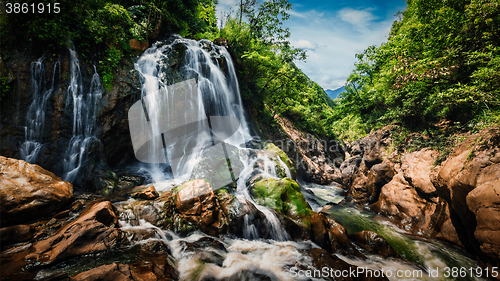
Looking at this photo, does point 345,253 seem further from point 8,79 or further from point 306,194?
point 8,79

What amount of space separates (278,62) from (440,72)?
35.1 ft

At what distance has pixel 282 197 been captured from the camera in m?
7.79

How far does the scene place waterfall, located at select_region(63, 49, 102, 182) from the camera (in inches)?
297

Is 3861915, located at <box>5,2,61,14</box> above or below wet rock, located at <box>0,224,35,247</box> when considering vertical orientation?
above

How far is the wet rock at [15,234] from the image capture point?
3.79 m

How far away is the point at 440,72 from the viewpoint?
6.31 m

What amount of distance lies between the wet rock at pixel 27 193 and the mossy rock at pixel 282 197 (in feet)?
20.9

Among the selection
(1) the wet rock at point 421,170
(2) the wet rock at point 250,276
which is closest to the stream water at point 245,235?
(2) the wet rock at point 250,276

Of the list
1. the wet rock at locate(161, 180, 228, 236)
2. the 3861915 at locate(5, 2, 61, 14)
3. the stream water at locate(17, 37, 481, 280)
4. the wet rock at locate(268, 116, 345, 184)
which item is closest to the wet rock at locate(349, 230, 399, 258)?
the stream water at locate(17, 37, 481, 280)

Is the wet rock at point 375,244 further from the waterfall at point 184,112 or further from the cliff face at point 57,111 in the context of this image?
the cliff face at point 57,111

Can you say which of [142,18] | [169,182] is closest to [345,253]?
[169,182]

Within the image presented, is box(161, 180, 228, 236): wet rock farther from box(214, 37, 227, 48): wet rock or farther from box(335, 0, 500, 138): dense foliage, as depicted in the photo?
box(214, 37, 227, 48): wet rock

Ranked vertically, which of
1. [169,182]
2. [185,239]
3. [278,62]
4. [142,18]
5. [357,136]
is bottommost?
[185,239]

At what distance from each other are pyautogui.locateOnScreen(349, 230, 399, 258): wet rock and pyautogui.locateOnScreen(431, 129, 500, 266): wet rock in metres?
2.09
